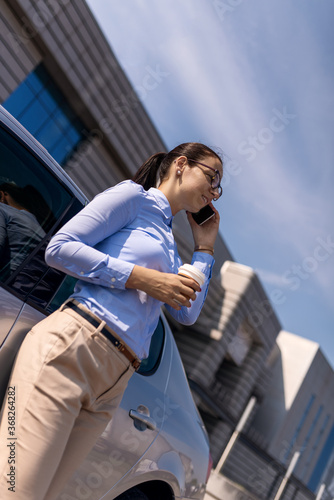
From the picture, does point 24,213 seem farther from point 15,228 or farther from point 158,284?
point 158,284

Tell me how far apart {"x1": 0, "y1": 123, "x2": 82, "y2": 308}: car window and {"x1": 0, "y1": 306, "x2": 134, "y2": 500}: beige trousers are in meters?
0.38

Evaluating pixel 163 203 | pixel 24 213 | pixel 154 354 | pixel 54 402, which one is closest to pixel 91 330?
pixel 54 402

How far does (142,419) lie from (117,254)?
0.93 metres

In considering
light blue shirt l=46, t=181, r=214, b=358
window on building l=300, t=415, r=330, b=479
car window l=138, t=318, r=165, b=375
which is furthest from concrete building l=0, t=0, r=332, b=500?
window on building l=300, t=415, r=330, b=479

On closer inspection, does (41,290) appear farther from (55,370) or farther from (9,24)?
(9,24)

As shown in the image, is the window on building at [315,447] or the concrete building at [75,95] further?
the window on building at [315,447]

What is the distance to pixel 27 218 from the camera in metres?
1.87

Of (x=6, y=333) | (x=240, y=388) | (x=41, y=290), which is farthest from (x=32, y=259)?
(x=240, y=388)

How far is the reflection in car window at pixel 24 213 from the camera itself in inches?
69.3

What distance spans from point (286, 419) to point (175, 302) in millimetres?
28548

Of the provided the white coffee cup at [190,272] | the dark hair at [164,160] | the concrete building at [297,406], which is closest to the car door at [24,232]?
the dark hair at [164,160]

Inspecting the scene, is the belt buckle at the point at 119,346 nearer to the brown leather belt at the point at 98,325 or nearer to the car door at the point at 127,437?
the brown leather belt at the point at 98,325

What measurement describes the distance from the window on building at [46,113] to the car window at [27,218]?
7214mm

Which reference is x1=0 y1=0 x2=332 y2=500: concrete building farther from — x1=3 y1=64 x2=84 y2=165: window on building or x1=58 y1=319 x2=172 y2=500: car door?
x1=58 y1=319 x2=172 y2=500: car door
